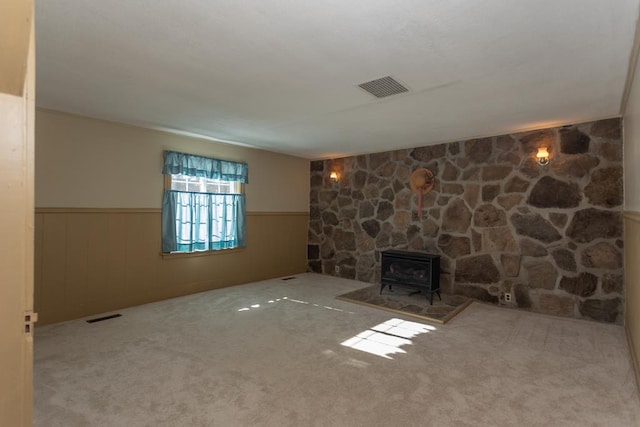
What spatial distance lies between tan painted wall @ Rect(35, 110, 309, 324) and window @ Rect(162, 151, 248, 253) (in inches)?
5.3

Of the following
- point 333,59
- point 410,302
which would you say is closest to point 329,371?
A: point 410,302

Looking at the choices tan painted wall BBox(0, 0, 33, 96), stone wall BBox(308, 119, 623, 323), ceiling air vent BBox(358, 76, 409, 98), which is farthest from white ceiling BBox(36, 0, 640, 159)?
tan painted wall BBox(0, 0, 33, 96)

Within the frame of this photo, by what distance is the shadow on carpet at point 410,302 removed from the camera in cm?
370

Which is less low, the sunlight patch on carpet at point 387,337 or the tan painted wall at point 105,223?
the tan painted wall at point 105,223

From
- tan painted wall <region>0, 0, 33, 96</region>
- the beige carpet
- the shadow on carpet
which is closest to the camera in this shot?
tan painted wall <region>0, 0, 33, 96</region>

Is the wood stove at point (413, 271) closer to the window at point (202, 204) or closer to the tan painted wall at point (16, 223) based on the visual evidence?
the window at point (202, 204)

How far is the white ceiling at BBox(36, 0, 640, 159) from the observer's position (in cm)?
168

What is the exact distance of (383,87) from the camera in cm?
264

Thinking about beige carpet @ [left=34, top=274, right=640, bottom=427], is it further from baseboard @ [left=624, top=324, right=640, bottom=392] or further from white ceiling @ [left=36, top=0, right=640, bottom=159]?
white ceiling @ [left=36, top=0, right=640, bottom=159]

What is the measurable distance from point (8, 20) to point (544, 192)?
15.2 ft

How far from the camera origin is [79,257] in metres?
3.55

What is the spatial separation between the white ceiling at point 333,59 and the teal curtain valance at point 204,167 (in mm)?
749

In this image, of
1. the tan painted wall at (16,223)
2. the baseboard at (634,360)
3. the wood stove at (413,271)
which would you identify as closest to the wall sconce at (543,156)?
the wood stove at (413,271)

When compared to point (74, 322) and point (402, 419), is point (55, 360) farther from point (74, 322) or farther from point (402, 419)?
point (402, 419)
